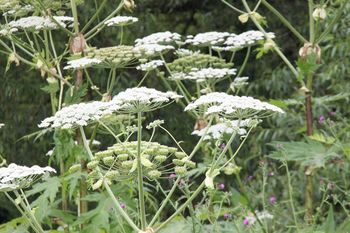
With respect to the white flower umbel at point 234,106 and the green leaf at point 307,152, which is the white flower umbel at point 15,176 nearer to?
the white flower umbel at point 234,106

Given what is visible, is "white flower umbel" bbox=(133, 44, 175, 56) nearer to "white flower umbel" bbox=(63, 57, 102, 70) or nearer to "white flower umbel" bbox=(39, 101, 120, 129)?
"white flower umbel" bbox=(63, 57, 102, 70)

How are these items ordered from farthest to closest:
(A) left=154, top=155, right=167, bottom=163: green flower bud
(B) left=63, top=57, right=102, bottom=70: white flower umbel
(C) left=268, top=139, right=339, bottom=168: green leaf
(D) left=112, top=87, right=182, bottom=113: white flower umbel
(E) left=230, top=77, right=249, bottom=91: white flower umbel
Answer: (E) left=230, top=77, right=249, bottom=91: white flower umbel, (C) left=268, top=139, right=339, bottom=168: green leaf, (B) left=63, top=57, right=102, bottom=70: white flower umbel, (A) left=154, top=155, right=167, bottom=163: green flower bud, (D) left=112, top=87, right=182, bottom=113: white flower umbel

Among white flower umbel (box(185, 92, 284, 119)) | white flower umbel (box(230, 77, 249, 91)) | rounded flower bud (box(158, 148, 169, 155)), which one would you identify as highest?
white flower umbel (box(185, 92, 284, 119))

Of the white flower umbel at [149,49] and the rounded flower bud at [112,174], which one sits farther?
the white flower umbel at [149,49]

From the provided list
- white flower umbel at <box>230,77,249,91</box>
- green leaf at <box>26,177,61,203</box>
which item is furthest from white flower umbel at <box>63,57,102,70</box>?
white flower umbel at <box>230,77,249,91</box>

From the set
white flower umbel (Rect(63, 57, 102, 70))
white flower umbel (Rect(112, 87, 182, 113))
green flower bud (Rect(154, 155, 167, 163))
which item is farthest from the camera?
white flower umbel (Rect(63, 57, 102, 70))

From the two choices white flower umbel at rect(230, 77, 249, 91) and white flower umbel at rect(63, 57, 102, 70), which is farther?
white flower umbel at rect(230, 77, 249, 91)

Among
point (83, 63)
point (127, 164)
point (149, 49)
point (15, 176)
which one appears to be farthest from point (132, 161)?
point (149, 49)

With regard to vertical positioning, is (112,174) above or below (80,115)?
below

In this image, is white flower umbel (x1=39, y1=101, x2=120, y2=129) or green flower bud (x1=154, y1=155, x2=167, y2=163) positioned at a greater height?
white flower umbel (x1=39, y1=101, x2=120, y2=129)

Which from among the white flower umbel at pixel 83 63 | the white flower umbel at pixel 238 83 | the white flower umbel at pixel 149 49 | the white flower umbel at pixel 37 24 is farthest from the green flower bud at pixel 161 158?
the white flower umbel at pixel 238 83

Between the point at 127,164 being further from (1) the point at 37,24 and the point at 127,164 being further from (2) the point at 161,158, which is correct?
(1) the point at 37,24

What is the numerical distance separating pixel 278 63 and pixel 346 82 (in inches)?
76.0

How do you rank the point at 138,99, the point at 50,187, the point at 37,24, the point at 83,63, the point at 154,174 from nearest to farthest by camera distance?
the point at 138,99
the point at 154,174
the point at 83,63
the point at 50,187
the point at 37,24
